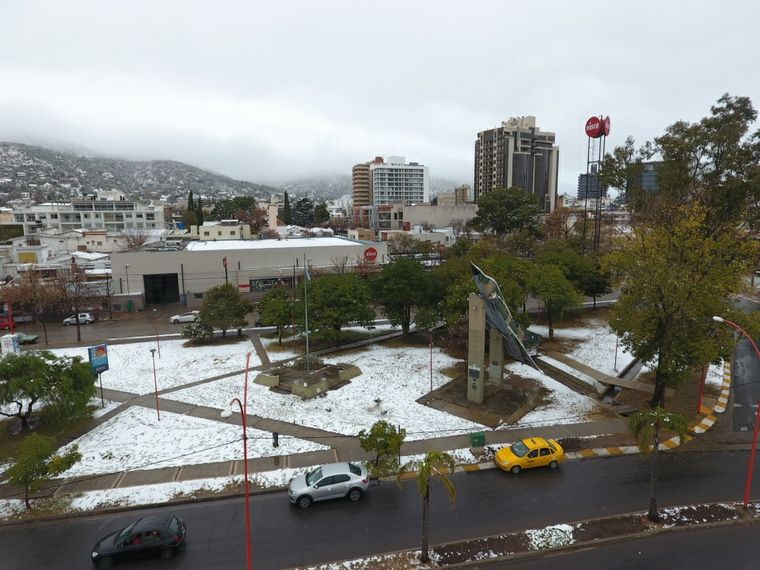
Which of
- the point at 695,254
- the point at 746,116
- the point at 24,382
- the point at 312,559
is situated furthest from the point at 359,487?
the point at 746,116

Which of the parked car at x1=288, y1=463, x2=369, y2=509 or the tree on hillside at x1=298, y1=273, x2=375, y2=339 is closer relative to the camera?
the parked car at x1=288, y1=463, x2=369, y2=509

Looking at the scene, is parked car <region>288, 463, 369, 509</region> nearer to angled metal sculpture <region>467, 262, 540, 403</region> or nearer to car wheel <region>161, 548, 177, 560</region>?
car wheel <region>161, 548, 177, 560</region>

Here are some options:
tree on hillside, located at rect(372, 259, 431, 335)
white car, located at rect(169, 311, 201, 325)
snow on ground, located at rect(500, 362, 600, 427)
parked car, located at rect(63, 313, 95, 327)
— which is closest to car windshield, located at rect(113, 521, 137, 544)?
snow on ground, located at rect(500, 362, 600, 427)

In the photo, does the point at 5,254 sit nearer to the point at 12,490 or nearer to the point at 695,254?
the point at 12,490

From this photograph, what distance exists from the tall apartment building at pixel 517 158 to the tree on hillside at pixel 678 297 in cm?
12721

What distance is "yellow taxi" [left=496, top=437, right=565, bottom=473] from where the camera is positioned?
1842 cm

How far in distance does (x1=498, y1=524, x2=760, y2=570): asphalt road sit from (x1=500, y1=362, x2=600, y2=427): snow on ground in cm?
878

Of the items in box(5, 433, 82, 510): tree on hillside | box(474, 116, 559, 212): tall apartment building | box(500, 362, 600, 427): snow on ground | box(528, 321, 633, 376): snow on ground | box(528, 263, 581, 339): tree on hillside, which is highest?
box(474, 116, 559, 212): tall apartment building

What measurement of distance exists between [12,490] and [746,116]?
54.3 meters

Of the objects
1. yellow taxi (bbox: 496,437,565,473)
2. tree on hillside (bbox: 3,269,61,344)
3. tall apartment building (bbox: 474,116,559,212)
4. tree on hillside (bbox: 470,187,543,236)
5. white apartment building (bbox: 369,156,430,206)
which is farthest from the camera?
white apartment building (bbox: 369,156,430,206)

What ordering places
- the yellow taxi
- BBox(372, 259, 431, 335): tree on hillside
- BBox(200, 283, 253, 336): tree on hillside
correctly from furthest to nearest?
BBox(200, 283, 253, 336): tree on hillside, BBox(372, 259, 431, 335): tree on hillside, the yellow taxi

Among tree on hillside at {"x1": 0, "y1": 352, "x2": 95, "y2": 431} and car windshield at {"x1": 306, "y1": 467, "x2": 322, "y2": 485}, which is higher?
tree on hillside at {"x1": 0, "y1": 352, "x2": 95, "y2": 431}

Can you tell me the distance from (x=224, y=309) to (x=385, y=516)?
2794 cm

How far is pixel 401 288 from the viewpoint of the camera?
3706cm
